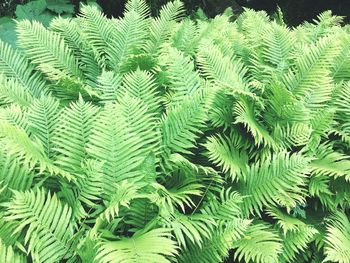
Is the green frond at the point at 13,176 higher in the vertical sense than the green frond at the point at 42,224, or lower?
higher

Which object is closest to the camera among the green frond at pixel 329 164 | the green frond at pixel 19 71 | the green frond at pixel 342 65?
the green frond at pixel 329 164

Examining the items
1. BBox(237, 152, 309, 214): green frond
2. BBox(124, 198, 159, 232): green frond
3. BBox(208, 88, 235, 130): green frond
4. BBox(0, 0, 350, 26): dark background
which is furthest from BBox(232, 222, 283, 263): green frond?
BBox(0, 0, 350, 26): dark background

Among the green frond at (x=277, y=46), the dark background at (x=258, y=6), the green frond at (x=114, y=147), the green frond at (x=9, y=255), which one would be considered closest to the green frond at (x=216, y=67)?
the green frond at (x=277, y=46)

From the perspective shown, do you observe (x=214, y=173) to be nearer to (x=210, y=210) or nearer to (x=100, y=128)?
(x=210, y=210)

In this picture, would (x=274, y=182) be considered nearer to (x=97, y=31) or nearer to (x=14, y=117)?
(x=14, y=117)

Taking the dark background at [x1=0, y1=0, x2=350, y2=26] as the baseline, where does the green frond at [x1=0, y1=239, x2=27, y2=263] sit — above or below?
below

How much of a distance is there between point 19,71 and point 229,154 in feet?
5.59

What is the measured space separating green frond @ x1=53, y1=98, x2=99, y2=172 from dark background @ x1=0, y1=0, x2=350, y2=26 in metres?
4.26

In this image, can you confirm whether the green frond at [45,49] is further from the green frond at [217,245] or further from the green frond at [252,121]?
the green frond at [217,245]

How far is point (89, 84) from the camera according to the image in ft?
10.7

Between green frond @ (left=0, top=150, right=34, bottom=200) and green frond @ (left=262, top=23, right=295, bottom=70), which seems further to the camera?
green frond @ (left=262, top=23, right=295, bottom=70)

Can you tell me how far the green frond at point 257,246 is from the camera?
2215mm

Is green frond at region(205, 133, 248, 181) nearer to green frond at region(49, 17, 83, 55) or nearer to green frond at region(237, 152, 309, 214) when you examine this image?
green frond at region(237, 152, 309, 214)

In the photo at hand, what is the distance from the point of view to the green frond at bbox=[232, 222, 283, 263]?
2.21m
